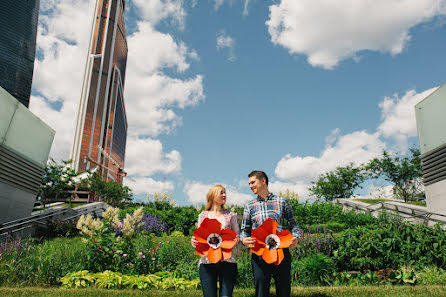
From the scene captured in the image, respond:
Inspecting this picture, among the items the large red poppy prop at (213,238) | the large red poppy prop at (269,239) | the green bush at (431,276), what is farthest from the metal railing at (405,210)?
the large red poppy prop at (213,238)

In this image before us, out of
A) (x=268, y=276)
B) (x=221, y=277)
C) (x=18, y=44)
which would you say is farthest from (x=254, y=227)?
(x=18, y=44)

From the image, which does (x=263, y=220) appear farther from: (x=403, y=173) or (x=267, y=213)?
(x=403, y=173)

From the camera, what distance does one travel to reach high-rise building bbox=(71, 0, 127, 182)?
8681 centimetres

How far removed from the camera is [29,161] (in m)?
12.5

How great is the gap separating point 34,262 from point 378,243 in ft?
21.5

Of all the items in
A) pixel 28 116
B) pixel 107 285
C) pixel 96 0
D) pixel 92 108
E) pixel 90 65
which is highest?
pixel 96 0

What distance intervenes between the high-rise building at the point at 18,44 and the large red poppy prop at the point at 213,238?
3827cm

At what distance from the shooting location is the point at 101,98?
8919 cm

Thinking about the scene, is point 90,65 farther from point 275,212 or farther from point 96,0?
point 275,212

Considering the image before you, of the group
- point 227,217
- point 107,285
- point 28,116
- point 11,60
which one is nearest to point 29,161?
point 28,116

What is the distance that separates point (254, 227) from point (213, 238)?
687 mm

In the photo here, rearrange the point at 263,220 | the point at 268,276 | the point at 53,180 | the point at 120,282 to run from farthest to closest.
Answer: the point at 53,180 < the point at 120,282 < the point at 263,220 < the point at 268,276

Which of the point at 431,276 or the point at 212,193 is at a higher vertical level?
the point at 212,193

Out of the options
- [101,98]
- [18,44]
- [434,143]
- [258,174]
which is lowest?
[258,174]
